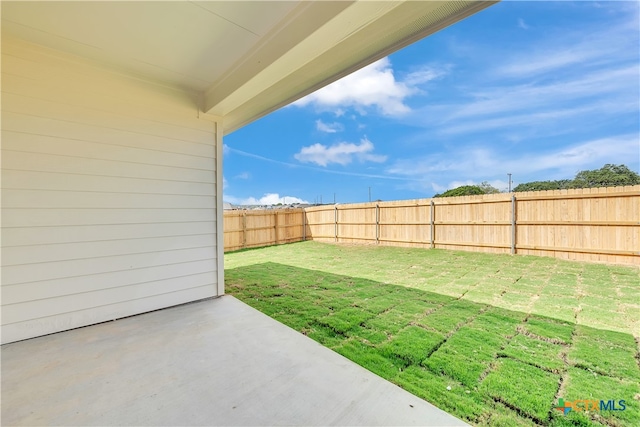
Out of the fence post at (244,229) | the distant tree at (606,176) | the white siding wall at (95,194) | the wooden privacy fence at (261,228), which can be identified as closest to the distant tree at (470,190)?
the distant tree at (606,176)

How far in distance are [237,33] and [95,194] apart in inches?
82.9

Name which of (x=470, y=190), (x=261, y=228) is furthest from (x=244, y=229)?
(x=470, y=190)

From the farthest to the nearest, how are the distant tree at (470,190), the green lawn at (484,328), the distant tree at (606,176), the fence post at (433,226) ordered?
the distant tree at (470,190) < the distant tree at (606,176) < the fence post at (433,226) < the green lawn at (484,328)

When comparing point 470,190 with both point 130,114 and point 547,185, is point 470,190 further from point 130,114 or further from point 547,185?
point 130,114

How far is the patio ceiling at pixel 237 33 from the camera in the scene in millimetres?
1696

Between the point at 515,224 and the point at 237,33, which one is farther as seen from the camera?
the point at 515,224

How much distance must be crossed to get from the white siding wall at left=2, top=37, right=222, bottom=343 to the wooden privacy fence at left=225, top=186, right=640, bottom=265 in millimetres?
5870

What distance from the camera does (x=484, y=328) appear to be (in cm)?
242

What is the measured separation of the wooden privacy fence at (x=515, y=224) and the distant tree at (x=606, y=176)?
283 inches

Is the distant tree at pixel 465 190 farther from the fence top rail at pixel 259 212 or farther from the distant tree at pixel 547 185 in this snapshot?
the fence top rail at pixel 259 212

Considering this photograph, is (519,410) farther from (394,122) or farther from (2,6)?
(394,122)

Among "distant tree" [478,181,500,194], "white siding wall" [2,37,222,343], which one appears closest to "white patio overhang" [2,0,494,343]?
"white siding wall" [2,37,222,343]

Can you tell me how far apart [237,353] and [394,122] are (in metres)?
19.5

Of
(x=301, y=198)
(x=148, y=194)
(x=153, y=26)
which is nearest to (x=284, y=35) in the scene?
(x=153, y=26)
